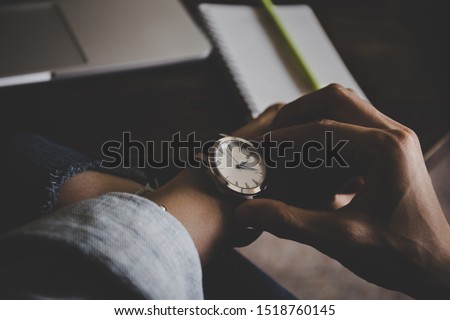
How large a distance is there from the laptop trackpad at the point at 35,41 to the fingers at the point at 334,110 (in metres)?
0.33

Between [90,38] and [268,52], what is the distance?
302 mm

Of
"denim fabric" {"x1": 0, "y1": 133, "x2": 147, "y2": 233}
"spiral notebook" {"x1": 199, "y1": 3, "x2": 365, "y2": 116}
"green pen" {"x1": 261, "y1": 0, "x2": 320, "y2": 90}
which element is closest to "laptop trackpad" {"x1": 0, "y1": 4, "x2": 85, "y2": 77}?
"denim fabric" {"x1": 0, "y1": 133, "x2": 147, "y2": 233}

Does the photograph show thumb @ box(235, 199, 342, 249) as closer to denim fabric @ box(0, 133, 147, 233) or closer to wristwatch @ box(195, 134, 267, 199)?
wristwatch @ box(195, 134, 267, 199)

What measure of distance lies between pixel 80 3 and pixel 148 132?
0.30m

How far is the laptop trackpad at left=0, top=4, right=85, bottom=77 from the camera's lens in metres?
0.71

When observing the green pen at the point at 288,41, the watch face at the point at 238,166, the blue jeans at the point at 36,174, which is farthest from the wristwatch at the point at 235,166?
the green pen at the point at 288,41

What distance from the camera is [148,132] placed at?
0.70 meters

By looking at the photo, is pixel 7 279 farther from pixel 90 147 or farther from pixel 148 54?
pixel 148 54

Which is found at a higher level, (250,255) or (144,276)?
(144,276)

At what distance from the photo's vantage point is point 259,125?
0.69m

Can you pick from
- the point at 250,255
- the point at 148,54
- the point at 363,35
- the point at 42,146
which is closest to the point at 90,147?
the point at 42,146

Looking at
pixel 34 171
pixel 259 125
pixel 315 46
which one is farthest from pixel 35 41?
pixel 315 46

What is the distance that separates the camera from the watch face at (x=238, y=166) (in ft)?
1.98

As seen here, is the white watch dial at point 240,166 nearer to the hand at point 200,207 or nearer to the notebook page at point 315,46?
the hand at point 200,207
